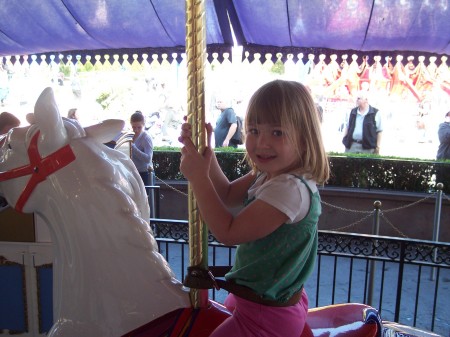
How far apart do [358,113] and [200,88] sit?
6.76 m

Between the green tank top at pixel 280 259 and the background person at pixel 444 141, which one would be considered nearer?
the green tank top at pixel 280 259

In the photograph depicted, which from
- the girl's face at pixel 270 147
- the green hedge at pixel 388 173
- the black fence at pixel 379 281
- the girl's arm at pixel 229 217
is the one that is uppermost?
the girl's face at pixel 270 147

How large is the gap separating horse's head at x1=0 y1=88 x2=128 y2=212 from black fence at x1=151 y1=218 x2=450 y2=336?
205 centimetres

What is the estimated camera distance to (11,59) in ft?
19.1

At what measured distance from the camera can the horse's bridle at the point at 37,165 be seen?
1096 mm

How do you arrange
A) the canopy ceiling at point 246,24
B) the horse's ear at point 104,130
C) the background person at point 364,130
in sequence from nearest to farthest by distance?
the horse's ear at point 104,130 < the canopy ceiling at point 246,24 < the background person at point 364,130

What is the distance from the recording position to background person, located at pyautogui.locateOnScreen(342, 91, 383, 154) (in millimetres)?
7234

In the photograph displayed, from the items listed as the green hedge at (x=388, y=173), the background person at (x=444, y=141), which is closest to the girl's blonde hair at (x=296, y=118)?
the green hedge at (x=388, y=173)

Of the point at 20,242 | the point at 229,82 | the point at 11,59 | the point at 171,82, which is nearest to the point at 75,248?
the point at 20,242

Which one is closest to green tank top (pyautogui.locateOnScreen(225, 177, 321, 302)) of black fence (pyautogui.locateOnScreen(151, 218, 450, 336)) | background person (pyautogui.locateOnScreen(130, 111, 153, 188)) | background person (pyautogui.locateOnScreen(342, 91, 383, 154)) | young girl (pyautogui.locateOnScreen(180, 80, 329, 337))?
young girl (pyautogui.locateOnScreen(180, 80, 329, 337))

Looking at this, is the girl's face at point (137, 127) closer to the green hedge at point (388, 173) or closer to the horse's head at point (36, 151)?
the green hedge at point (388, 173)

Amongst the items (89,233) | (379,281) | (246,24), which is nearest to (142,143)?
(246,24)

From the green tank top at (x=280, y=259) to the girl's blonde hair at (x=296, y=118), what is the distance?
0.08 m

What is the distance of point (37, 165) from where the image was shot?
1099mm
